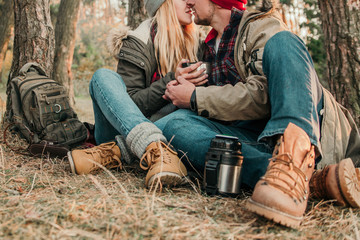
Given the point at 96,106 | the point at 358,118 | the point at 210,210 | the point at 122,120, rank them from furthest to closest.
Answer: the point at 358,118 → the point at 96,106 → the point at 122,120 → the point at 210,210

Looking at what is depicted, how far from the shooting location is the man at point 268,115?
1402 mm

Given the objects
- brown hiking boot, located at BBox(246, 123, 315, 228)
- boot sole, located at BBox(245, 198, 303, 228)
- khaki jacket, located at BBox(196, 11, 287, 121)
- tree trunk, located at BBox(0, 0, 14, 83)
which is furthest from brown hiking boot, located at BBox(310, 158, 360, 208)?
tree trunk, located at BBox(0, 0, 14, 83)

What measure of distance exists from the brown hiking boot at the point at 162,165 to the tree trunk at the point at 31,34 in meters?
1.96

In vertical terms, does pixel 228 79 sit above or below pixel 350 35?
below

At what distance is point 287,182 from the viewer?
1.34 m

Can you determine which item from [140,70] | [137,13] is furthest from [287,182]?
[137,13]

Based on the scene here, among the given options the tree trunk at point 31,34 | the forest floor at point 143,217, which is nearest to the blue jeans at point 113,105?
the forest floor at point 143,217

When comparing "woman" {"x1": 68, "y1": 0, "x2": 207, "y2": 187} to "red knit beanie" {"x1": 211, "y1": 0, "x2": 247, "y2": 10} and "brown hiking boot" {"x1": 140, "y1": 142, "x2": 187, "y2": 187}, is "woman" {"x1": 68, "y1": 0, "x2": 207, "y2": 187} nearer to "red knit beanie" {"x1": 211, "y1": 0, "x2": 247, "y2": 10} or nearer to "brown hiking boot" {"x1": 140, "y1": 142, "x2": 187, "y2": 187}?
"brown hiking boot" {"x1": 140, "y1": 142, "x2": 187, "y2": 187}

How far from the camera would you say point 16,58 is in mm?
3307

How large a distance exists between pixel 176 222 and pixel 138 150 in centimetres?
68

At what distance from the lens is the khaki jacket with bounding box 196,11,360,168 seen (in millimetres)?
1857

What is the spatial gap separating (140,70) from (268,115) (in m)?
1.07

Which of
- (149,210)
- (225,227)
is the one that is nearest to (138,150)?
(149,210)

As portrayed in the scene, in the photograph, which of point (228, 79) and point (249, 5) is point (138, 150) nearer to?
point (228, 79)
